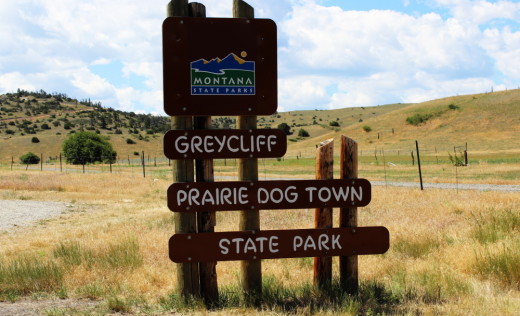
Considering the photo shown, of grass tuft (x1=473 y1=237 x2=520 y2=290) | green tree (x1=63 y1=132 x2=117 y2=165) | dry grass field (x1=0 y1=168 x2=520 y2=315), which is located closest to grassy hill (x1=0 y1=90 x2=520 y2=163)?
green tree (x1=63 y1=132 x2=117 y2=165)

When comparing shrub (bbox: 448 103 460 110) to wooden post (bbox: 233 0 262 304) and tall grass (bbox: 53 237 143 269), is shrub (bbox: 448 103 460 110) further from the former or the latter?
wooden post (bbox: 233 0 262 304)

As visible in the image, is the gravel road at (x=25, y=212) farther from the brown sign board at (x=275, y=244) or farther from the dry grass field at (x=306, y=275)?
the brown sign board at (x=275, y=244)

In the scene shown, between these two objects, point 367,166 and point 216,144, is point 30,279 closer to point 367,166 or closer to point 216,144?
point 216,144

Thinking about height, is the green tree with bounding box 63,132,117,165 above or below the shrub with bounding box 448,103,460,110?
→ below

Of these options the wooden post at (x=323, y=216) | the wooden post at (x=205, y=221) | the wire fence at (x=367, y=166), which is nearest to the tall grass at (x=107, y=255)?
the wooden post at (x=205, y=221)

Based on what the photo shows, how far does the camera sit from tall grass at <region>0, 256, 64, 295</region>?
6.44m

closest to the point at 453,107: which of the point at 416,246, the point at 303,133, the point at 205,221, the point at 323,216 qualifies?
the point at 303,133

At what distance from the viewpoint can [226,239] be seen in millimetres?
5594

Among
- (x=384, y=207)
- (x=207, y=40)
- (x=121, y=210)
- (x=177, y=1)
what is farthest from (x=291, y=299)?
(x=121, y=210)

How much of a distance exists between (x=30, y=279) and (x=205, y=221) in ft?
8.52

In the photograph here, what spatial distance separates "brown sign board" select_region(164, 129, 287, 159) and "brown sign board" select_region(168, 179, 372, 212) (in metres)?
0.30

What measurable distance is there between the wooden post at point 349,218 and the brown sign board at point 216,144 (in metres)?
0.83

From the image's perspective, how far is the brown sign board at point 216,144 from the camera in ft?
18.1

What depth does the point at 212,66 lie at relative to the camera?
564 centimetres
